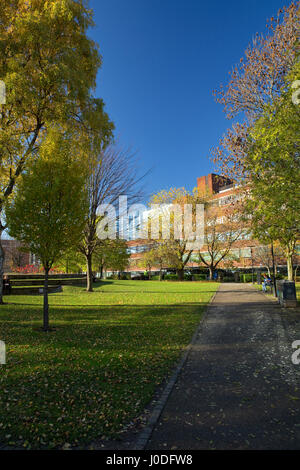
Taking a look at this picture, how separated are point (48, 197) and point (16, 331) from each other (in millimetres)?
4344

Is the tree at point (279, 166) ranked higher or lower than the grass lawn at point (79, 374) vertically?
higher

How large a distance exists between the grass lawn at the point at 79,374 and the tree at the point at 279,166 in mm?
5785

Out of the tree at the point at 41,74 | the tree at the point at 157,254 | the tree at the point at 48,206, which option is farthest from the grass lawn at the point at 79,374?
the tree at the point at 157,254

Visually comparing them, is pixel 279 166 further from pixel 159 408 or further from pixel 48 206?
pixel 159 408

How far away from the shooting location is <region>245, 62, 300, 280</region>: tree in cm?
1041

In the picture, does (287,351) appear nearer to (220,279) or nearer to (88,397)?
(88,397)

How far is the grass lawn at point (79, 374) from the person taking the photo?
3523 mm

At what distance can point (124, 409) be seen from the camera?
398 centimetres

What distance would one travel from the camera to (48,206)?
8750 millimetres

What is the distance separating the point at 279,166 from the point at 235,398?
9809mm

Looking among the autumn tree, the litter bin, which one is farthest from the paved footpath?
the autumn tree

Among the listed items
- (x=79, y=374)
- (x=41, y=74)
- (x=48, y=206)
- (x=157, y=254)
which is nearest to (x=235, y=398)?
(x=79, y=374)

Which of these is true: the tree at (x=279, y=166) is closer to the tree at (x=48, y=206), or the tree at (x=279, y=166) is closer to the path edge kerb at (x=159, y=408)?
the tree at (x=48, y=206)

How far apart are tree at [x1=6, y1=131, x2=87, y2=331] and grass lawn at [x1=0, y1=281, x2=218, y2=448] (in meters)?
1.68
